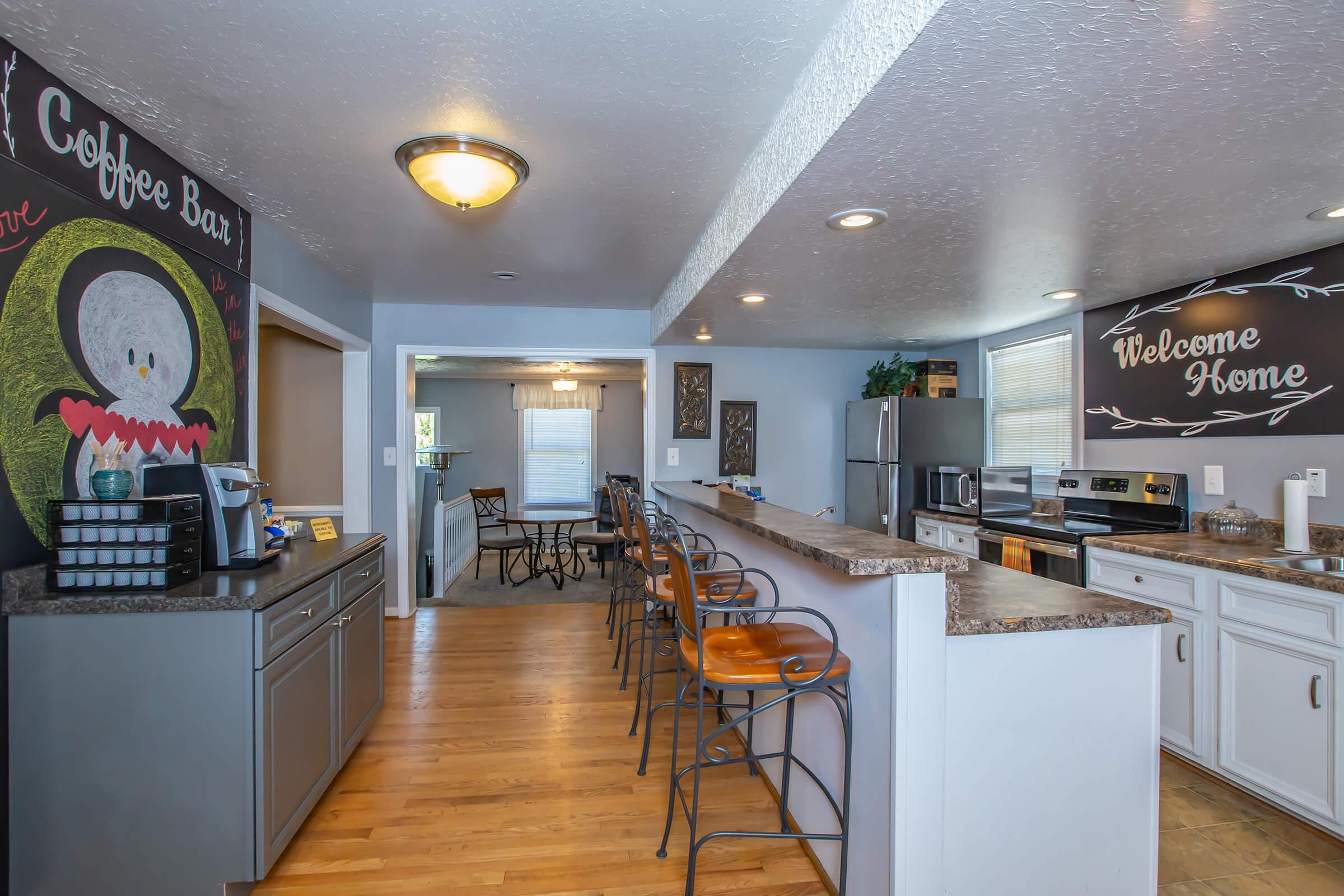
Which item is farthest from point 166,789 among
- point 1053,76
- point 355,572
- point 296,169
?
point 1053,76

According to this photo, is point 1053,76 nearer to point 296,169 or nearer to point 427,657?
point 296,169

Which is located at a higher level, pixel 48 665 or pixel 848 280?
pixel 848 280

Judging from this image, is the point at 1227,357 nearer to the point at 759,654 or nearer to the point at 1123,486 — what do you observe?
the point at 1123,486

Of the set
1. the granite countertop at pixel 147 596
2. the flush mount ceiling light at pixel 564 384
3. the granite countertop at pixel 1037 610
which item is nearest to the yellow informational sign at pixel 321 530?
the granite countertop at pixel 147 596

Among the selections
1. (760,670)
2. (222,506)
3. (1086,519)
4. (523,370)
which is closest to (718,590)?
(760,670)

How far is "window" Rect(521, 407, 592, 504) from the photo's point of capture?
8.76 meters

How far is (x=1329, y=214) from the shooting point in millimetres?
2127

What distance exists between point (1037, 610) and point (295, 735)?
6.96 feet

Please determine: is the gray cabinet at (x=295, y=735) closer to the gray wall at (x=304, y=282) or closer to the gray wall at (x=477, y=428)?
Result: the gray wall at (x=304, y=282)

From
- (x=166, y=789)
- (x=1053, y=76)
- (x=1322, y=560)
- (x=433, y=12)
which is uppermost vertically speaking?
(x=433, y=12)

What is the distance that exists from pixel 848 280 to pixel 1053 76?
65.1 inches

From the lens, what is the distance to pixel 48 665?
1.65 metres

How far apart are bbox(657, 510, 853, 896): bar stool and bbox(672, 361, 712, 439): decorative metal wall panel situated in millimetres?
2973

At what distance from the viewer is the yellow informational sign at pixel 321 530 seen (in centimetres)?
268
